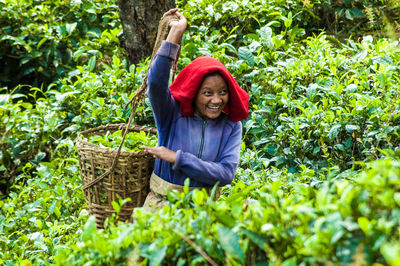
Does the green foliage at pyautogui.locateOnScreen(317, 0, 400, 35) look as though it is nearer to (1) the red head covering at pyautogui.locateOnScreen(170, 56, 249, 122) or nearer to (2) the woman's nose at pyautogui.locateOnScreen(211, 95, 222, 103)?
(1) the red head covering at pyautogui.locateOnScreen(170, 56, 249, 122)

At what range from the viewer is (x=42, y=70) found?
5520 mm

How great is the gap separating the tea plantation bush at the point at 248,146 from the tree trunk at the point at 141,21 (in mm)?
345

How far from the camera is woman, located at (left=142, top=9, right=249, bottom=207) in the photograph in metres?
2.38

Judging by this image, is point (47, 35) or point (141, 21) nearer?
point (141, 21)

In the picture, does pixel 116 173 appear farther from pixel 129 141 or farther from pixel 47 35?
pixel 47 35

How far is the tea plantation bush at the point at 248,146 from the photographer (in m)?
1.37

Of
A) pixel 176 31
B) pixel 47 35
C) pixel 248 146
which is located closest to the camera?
Answer: pixel 176 31

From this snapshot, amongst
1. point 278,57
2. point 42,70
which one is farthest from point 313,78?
point 42,70

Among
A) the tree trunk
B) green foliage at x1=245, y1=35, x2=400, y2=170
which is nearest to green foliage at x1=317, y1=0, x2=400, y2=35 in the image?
green foliage at x1=245, y1=35, x2=400, y2=170

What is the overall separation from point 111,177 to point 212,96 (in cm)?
75

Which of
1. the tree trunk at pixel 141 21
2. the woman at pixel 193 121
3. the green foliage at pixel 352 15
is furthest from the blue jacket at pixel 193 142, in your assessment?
the green foliage at pixel 352 15

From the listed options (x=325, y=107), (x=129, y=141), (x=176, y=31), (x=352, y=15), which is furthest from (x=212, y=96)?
(x=352, y=15)

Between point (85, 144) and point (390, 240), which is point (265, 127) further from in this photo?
point (390, 240)

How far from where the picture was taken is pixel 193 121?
8.45 feet
